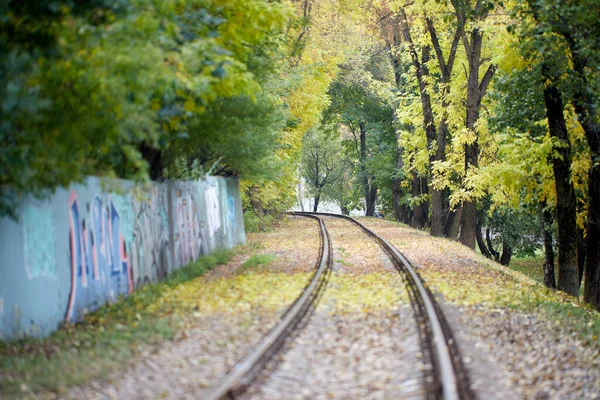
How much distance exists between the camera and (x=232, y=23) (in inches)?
547

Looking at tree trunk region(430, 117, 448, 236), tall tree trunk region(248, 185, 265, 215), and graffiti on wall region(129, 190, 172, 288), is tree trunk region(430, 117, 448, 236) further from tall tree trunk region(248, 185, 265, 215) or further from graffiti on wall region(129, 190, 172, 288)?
graffiti on wall region(129, 190, 172, 288)

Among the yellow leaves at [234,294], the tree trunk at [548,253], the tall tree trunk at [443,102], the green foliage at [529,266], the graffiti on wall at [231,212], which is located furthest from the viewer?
the green foliage at [529,266]

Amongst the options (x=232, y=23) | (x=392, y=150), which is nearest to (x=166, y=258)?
(x=232, y=23)

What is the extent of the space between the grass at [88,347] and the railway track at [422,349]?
1.46 m

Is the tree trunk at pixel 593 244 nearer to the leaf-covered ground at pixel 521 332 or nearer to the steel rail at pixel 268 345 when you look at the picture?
the leaf-covered ground at pixel 521 332

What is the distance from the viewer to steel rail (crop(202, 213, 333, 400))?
704 cm

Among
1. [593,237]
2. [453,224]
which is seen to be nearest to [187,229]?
[593,237]

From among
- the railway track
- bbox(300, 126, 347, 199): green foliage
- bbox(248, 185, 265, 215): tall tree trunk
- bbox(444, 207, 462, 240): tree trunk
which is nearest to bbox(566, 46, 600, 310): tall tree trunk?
the railway track

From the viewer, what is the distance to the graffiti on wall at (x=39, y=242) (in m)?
10.1

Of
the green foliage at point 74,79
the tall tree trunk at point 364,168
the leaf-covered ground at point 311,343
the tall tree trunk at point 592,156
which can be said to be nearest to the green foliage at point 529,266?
the tall tree trunk at point 364,168

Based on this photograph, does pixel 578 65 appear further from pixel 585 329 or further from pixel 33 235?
pixel 33 235

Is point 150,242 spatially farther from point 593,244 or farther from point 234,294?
point 593,244

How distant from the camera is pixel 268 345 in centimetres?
877

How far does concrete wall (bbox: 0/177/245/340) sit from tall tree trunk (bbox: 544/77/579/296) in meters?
8.79
